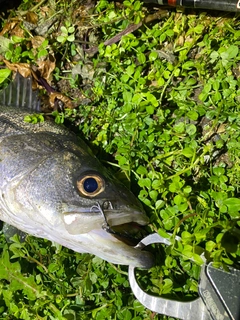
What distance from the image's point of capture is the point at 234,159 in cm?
315

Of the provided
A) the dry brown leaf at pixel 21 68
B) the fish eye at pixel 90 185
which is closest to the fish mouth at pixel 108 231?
the fish eye at pixel 90 185

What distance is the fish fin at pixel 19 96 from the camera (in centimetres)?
331

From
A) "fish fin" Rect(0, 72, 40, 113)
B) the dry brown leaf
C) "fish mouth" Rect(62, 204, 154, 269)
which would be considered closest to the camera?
"fish mouth" Rect(62, 204, 154, 269)

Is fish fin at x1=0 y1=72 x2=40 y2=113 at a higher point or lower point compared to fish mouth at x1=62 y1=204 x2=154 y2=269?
higher

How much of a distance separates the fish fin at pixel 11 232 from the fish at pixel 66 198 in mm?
425

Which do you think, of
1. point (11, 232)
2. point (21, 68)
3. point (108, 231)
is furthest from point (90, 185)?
point (21, 68)

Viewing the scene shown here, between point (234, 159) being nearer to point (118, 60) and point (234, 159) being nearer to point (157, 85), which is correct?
point (157, 85)

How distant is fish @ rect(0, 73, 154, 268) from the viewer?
2.59 metres

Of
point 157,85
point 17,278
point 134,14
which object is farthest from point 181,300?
point 134,14

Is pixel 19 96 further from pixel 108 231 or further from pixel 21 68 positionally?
pixel 108 231

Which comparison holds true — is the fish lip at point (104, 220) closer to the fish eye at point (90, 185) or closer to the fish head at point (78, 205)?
the fish head at point (78, 205)

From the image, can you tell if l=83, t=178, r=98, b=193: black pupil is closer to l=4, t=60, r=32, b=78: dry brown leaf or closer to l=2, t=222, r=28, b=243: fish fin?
l=2, t=222, r=28, b=243: fish fin

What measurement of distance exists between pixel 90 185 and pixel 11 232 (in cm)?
103

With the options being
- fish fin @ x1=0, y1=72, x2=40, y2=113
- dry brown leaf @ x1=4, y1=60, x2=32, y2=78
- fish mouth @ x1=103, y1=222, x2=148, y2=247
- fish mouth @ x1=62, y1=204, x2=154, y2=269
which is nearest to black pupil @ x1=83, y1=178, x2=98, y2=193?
fish mouth @ x1=62, y1=204, x2=154, y2=269
